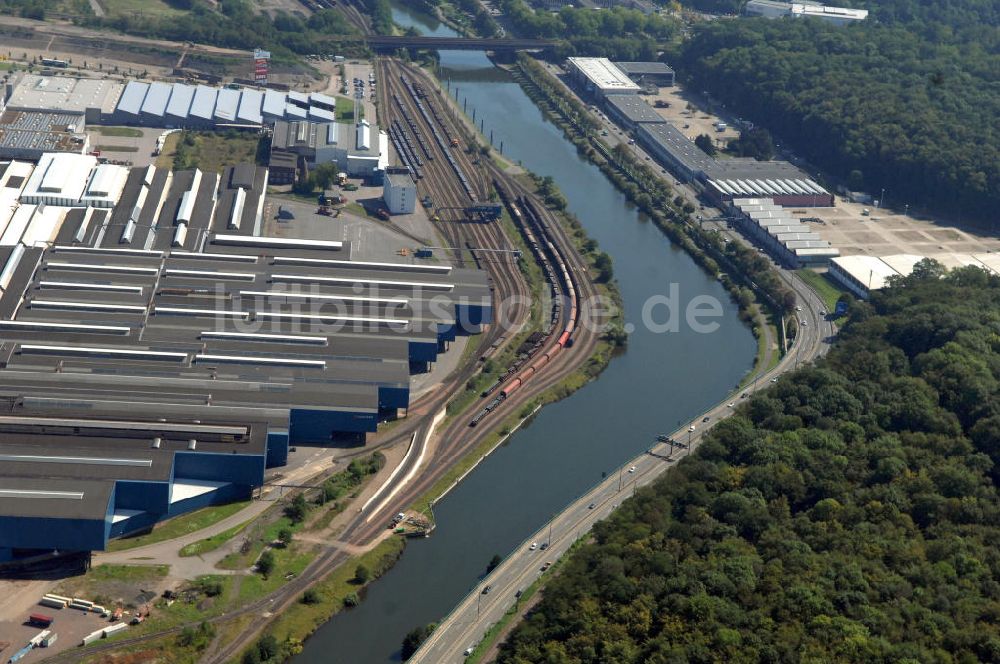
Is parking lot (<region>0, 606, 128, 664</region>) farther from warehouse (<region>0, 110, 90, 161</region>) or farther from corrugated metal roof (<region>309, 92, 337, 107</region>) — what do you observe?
corrugated metal roof (<region>309, 92, 337, 107</region>)

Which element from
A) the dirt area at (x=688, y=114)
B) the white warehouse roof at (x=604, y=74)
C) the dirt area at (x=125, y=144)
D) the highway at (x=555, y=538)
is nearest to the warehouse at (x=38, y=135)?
the dirt area at (x=125, y=144)

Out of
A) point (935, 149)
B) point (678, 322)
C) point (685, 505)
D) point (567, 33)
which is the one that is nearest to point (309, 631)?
point (685, 505)

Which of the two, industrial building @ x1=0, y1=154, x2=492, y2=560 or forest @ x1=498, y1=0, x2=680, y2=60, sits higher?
forest @ x1=498, y1=0, x2=680, y2=60

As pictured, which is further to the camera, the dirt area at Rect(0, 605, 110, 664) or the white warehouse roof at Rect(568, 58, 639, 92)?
the white warehouse roof at Rect(568, 58, 639, 92)

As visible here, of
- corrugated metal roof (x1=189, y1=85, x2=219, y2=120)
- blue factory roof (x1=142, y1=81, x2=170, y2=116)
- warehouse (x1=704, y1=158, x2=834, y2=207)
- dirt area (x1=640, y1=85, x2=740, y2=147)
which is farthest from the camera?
Result: dirt area (x1=640, y1=85, x2=740, y2=147)

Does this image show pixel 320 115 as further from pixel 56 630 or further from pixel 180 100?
pixel 56 630

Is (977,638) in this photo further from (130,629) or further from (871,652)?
(130,629)

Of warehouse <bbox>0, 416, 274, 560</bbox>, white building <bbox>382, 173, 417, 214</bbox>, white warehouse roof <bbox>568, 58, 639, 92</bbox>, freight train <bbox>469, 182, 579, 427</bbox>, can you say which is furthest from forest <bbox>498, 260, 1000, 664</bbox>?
white warehouse roof <bbox>568, 58, 639, 92</bbox>
